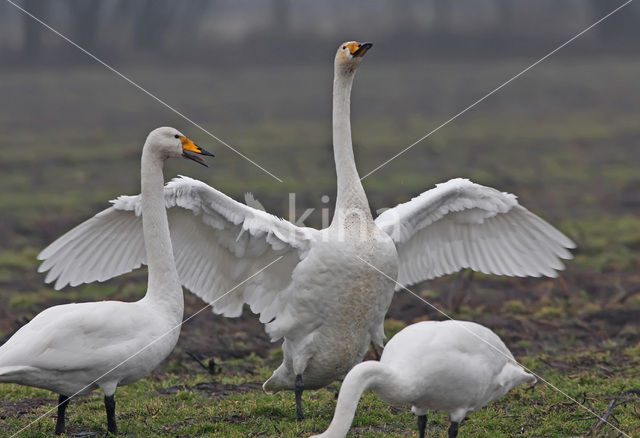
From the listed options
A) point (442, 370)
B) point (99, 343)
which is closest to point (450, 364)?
point (442, 370)

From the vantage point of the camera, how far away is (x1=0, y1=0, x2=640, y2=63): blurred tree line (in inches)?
1845

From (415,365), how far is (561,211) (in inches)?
487

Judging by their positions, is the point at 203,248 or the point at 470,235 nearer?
the point at 203,248

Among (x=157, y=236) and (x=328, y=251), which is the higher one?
(x=157, y=236)

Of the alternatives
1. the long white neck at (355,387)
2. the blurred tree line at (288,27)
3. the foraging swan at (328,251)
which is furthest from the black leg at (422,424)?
the blurred tree line at (288,27)

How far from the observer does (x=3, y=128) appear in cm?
3381

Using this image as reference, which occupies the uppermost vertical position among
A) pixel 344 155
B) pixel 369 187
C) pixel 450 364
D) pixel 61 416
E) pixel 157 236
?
pixel 344 155

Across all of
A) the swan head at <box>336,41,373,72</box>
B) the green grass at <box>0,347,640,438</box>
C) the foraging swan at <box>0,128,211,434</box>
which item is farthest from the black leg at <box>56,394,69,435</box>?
the swan head at <box>336,41,373,72</box>

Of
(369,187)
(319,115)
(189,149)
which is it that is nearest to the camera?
(189,149)

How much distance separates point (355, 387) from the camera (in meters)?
6.22

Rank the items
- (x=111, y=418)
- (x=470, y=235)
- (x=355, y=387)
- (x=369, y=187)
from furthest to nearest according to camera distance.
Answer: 1. (x=369, y=187)
2. (x=470, y=235)
3. (x=111, y=418)
4. (x=355, y=387)

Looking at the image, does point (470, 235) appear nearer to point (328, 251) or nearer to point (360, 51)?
point (328, 251)

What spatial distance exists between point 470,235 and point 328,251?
1.74 m

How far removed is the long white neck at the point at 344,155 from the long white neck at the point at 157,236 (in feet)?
4.23
